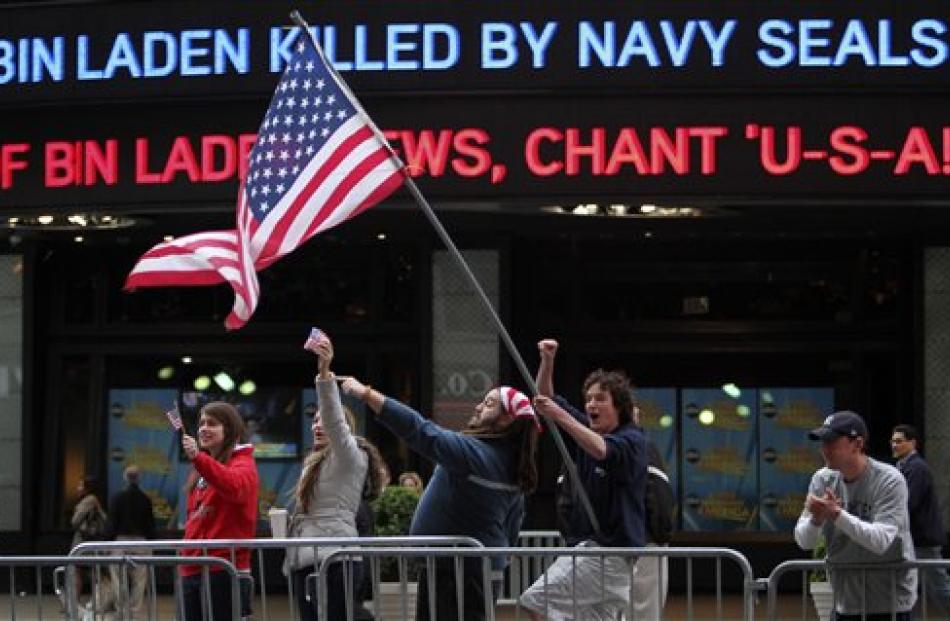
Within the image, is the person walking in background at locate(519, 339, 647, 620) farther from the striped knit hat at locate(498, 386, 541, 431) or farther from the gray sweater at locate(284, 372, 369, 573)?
the gray sweater at locate(284, 372, 369, 573)

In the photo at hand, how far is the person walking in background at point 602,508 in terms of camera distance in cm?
1085

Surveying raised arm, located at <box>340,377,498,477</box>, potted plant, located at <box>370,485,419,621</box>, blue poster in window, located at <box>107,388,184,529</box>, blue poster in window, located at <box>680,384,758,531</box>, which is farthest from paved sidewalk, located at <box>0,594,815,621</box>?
raised arm, located at <box>340,377,498,477</box>

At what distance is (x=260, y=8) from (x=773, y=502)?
731 cm

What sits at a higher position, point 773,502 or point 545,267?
point 545,267

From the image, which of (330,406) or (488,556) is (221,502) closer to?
(330,406)

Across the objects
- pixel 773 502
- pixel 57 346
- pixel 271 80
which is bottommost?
pixel 773 502

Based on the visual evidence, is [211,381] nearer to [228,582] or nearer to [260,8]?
[260,8]

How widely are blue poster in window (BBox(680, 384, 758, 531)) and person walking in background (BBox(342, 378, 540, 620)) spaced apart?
11.7 m

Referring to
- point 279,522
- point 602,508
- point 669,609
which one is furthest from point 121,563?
point 669,609

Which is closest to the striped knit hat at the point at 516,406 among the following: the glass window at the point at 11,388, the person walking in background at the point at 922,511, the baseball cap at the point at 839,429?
the baseball cap at the point at 839,429

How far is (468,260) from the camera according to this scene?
74.2 feet

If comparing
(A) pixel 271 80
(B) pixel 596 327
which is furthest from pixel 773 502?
(A) pixel 271 80

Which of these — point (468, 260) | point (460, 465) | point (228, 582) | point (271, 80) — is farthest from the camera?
point (468, 260)

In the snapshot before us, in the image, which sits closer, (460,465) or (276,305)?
(460,465)
